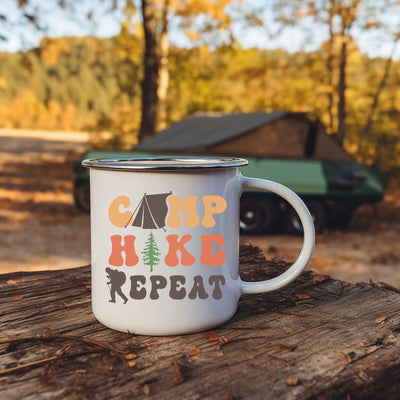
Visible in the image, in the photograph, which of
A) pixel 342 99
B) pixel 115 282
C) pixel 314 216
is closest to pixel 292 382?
pixel 115 282

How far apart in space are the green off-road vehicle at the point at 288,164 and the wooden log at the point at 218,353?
16.3ft

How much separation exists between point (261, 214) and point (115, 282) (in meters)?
5.80

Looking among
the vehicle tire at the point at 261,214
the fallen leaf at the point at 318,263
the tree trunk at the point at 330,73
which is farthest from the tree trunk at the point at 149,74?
the fallen leaf at the point at 318,263

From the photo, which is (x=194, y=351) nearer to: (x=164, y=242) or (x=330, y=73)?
(x=164, y=242)

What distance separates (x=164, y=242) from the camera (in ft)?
3.37

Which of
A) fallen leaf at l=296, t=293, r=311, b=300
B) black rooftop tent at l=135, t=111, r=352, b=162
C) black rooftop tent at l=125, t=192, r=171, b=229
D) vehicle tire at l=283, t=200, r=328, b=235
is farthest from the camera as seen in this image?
black rooftop tent at l=135, t=111, r=352, b=162

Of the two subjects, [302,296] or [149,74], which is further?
[149,74]

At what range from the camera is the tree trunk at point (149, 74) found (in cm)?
1095

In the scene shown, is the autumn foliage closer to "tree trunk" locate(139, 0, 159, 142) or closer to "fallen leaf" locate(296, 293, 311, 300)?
"tree trunk" locate(139, 0, 159, 142)

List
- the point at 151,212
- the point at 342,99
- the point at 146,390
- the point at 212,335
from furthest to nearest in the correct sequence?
1. the point at 342,99
2. the point at 212,335
3. the point at 151,212
4. the point at 146,390

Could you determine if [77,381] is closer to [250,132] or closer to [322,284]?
[322,284]

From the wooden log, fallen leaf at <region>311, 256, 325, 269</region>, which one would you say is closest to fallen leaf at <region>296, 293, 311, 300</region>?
the wooden log

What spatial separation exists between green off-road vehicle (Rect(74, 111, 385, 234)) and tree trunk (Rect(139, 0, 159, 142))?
11.4ft

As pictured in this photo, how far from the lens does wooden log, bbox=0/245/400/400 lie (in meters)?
0.91
